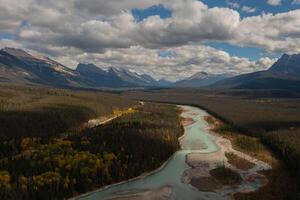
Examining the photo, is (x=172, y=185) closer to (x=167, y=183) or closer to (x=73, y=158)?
(x=167, y=183)

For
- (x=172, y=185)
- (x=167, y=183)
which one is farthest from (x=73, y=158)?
(x=172, y=185)

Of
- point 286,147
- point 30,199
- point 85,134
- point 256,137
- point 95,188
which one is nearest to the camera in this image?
point 30,199

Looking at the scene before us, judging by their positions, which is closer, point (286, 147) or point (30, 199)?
point (30, 199)

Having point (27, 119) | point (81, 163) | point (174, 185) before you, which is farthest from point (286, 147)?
point (27, 119)

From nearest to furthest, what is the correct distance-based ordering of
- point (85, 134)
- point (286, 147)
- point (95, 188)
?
point (95, 188) < point (286, 147) < point (85, 134)

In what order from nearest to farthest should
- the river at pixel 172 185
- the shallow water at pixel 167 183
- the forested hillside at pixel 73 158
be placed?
the forested hillside at pixel 73 158 < the river at pixel 172 185 < the shallow water at pixel 167 183

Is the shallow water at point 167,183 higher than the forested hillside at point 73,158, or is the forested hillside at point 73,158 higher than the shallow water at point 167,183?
the forested hillside at point 73,158

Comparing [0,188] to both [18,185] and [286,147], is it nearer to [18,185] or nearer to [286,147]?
[18,185]

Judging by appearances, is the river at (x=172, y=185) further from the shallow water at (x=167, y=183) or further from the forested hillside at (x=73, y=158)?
the forested hillside at (x=73, y=158)

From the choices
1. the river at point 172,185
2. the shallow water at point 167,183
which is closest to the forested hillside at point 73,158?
the shallow water at point 167,183

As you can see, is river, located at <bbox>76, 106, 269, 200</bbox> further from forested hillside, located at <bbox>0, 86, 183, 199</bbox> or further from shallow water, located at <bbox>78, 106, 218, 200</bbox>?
forested hillside, located at <bbox>0, 86, 183, 199</bbox>
